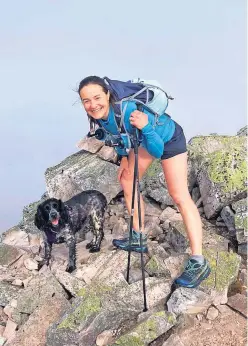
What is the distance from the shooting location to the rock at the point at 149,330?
6.27m

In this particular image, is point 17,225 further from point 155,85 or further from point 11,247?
point 155,85

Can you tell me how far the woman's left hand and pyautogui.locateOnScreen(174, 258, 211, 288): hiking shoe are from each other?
2.43m

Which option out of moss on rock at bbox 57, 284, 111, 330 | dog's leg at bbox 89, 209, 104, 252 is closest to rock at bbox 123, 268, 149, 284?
moss on rock at bbox 57, 284, 111, 330

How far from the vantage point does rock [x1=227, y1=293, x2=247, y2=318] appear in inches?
266

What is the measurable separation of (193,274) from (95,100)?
10.5 ft

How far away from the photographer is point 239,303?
6.89 meters

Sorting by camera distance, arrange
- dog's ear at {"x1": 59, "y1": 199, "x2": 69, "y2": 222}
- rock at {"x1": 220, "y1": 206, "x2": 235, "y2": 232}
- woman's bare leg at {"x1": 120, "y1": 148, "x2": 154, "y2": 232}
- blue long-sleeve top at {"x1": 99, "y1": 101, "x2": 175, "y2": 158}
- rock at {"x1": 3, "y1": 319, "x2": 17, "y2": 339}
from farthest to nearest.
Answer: rock at {"x1": 220, "y1": 206, "x2": 235, "y2": 232}
dog's ear at {"x1": 59, "y1": 199, "x2": 69, "y2": 222}
woman's bare leg at {"x1": 120, "y1": 148, "x2": 154, "y2": 232}
rock at {"x1": 3, "y1": 319, "x2": 17, "y2": 339}
blue long-sleeve top at {"x1": 99, "y1": 101, "x2": 175, "y2": 158}

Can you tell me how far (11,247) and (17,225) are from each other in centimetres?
195

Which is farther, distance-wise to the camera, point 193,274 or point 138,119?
point 193,274

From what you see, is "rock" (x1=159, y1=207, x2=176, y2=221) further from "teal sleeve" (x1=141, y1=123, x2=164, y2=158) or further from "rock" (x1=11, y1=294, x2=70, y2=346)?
"teal sleeve" (x1=141, y1=123, x2=164, y2=158)

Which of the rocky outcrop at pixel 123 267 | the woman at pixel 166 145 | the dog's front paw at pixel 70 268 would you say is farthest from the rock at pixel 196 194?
the dog's front paw at pixel 70 268

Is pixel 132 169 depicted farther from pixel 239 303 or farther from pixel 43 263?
pixel 43 263

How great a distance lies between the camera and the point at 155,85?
6715 mm

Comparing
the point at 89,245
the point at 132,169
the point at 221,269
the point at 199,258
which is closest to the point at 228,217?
the point at 221,269
